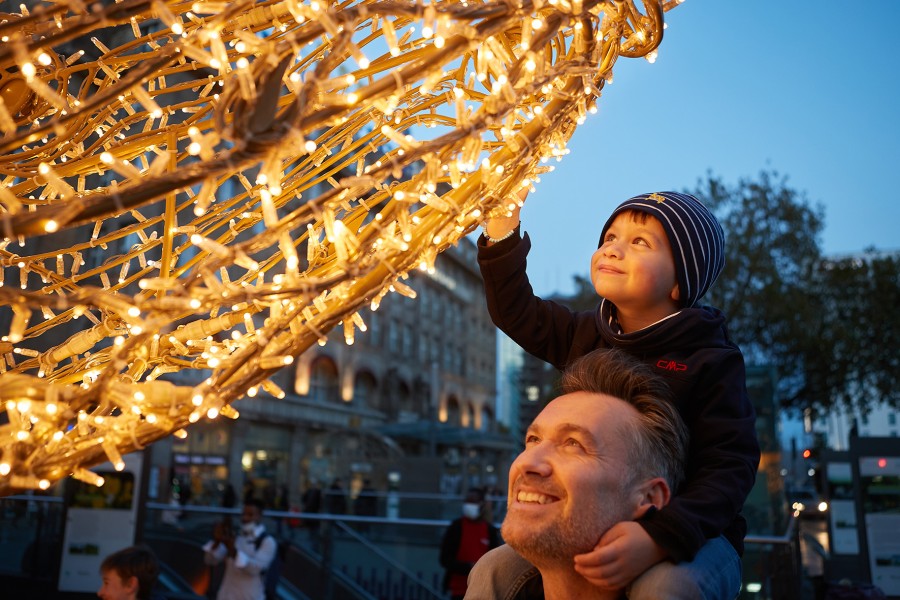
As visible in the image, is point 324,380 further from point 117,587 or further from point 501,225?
point 501,225

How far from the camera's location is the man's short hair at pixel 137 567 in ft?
14.1

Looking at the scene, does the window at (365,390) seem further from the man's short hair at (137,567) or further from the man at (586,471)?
the man at (586,471)

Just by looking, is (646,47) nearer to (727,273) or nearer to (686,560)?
(686,560)

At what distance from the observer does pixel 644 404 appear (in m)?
1.80

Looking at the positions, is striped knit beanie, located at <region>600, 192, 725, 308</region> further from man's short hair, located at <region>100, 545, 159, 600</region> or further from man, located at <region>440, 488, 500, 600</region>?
man, located at <region>440, 488, 500, 600</region>

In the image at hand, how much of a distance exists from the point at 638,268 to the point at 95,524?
6.67 meters

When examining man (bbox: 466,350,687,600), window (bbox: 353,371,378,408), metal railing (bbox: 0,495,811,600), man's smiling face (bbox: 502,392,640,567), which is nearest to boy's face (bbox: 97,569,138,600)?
man (bbox: 466,350,687,600)

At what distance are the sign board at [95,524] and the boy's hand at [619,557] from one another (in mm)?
6401

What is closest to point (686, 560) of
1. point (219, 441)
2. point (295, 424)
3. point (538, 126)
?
point (538, 126)

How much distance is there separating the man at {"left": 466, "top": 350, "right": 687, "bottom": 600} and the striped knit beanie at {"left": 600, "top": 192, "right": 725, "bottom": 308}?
11.0 inches

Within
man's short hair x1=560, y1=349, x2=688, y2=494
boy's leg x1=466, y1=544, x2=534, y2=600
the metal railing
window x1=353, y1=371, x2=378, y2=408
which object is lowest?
the metal railing

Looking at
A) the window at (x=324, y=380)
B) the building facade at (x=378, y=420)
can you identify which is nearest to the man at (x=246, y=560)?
the building facade at (x=378, y=420)

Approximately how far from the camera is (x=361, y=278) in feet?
4.46

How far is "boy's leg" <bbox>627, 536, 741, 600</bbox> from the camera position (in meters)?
1.58
